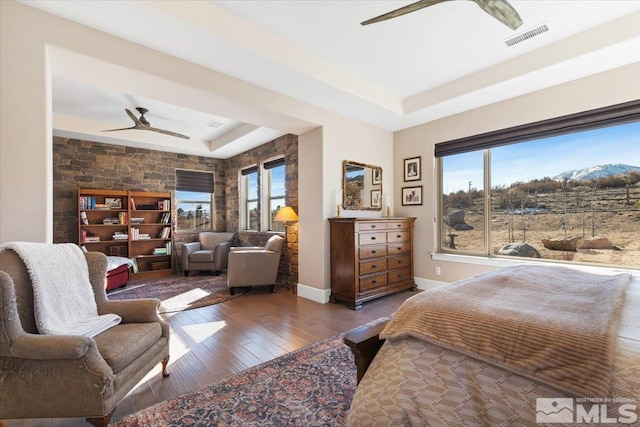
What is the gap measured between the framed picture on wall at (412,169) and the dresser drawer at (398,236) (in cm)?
91

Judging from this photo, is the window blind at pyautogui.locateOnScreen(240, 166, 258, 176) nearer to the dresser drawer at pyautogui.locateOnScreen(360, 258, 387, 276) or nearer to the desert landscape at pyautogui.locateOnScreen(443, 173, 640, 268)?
the dresser drawer at pyautogui.locateOnScreen(360, 258, 387, 276)

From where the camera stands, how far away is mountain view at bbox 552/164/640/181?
2923mm

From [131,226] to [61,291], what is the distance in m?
4.34

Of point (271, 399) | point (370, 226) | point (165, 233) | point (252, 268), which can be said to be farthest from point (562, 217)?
point (165, 233)

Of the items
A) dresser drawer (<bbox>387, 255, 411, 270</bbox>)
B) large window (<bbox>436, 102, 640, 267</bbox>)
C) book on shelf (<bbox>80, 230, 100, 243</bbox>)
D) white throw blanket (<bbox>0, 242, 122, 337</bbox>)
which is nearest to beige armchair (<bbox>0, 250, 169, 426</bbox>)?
white throw blanket (<bbox>0, 242, 122, 337</bbox>)

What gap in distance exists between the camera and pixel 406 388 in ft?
3.36

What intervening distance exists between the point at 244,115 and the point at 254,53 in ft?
3.36

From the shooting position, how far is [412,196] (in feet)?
14.9

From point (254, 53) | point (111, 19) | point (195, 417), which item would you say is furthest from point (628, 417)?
point (111, 19)

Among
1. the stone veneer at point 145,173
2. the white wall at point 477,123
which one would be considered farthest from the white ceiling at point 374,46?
the stone veneer at point 145,173

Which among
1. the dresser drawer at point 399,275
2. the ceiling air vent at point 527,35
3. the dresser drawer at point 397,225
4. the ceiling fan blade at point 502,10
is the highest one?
the ceiling air vent at point 527,35

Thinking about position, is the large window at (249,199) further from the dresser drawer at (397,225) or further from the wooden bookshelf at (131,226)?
the dresser drawer at (397,225)

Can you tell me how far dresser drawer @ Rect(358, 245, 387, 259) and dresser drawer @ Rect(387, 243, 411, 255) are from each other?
12 centimetres

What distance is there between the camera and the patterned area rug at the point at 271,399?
5.25 ft
